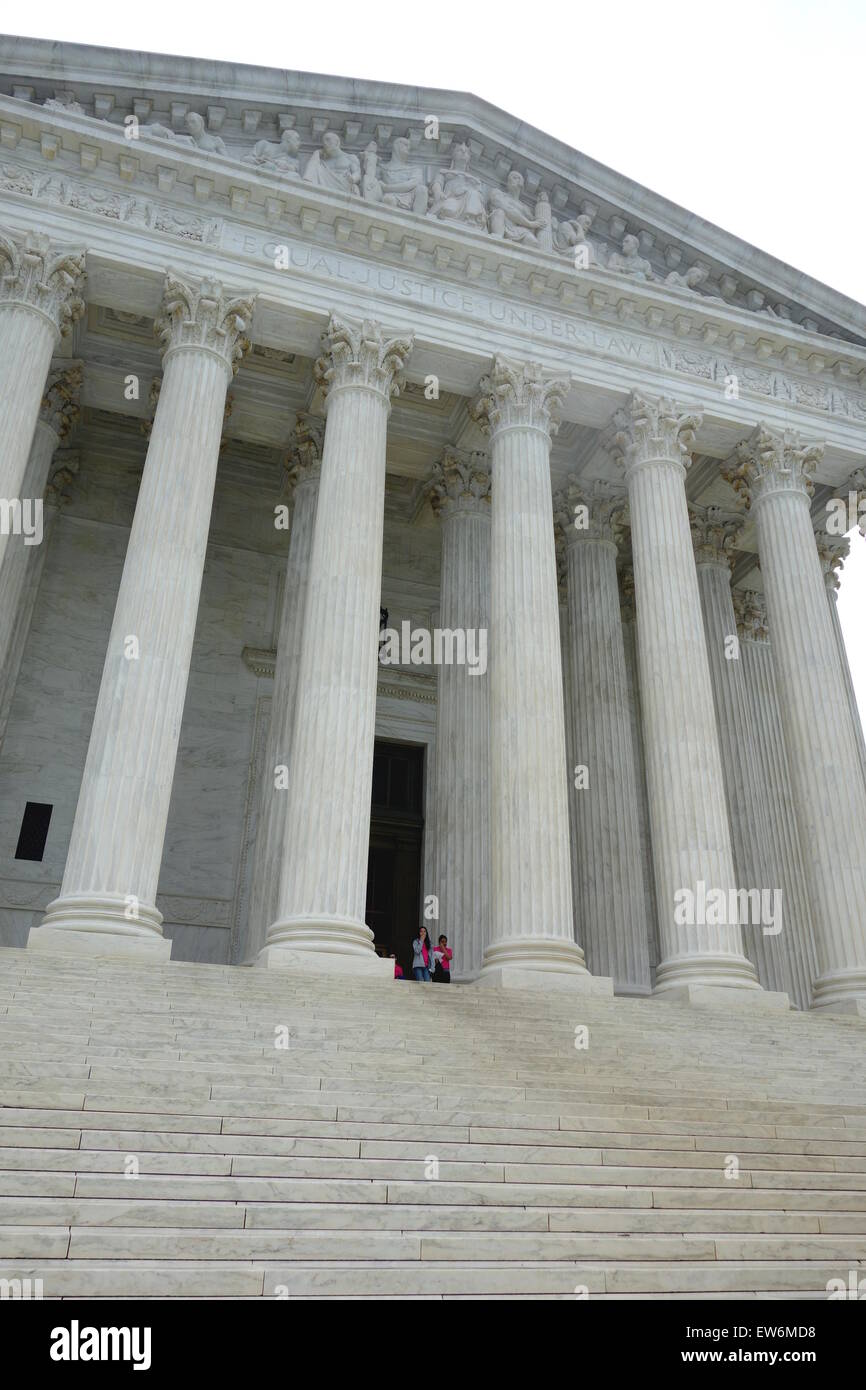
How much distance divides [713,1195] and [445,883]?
14.9 meters

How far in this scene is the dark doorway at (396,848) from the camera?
28.1 metres

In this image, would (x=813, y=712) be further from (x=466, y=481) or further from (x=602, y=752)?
(x=466, y=481)

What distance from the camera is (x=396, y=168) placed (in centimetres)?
2566

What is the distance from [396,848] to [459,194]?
59.4ft

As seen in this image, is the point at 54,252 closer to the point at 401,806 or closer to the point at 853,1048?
the point at 401,806

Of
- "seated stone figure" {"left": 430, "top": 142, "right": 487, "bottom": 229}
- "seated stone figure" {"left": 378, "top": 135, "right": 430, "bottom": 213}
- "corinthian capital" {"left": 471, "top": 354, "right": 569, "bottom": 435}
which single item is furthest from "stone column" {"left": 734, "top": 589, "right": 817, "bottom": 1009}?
"seated stone figure" {"left": 378, "top": 135, "right": 430, "bottom": 213}

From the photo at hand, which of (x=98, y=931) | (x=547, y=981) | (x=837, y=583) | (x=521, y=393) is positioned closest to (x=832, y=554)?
(x=837, y=583)

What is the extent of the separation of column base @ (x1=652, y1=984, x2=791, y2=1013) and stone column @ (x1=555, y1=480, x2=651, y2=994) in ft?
16.7

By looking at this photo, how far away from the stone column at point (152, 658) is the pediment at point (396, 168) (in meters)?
2.85

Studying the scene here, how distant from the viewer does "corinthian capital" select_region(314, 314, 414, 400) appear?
23.0m

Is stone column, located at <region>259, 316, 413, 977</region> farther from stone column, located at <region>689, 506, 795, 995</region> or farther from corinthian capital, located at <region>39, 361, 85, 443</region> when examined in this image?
stone column, located at <region>689, 506, 795, 995</region>

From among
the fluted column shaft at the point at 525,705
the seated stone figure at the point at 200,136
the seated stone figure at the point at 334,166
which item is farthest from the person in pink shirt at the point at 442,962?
the seated stone figure at the point at 200,136

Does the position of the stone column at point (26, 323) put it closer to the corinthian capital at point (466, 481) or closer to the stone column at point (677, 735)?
the corinthian capital at point (466, 481)
